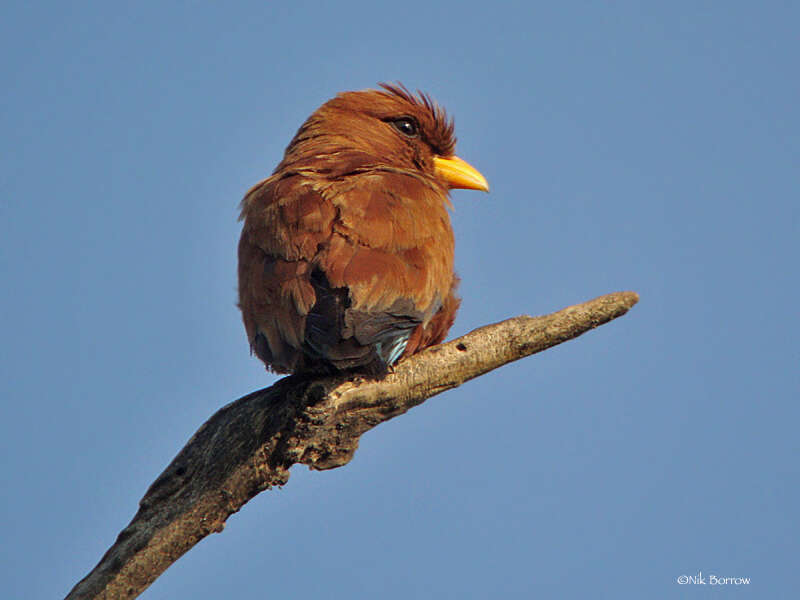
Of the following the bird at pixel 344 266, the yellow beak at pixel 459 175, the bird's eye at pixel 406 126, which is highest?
the bird's eye at pixel 406 126

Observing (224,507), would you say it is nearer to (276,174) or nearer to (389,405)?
(389,405)

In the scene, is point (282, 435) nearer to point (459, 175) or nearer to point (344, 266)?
point (344, 266)

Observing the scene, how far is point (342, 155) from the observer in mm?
6371

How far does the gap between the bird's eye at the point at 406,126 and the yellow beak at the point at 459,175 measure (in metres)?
0.25

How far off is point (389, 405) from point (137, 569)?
1469 millimetres

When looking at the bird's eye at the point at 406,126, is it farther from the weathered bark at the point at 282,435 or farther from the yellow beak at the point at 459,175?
the weathered bark at the point at 282,435

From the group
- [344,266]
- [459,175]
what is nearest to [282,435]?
[344,266]

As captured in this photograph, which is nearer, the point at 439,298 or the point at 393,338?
the point at 393,338

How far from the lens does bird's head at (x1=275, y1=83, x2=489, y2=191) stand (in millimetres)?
7035

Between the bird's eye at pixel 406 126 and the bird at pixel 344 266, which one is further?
the bird's eye at pixel 406 126

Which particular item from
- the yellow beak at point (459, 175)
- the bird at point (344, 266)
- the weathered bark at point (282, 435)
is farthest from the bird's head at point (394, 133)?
the weathered bark at point (282, 435)

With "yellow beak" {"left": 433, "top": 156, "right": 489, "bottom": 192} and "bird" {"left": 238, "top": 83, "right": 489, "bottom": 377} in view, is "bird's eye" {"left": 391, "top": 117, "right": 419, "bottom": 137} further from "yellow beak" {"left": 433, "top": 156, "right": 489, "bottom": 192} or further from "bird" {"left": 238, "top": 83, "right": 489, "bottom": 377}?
"bird" {"left": 238, "top": 83, "right": 489, "bottom": 377}

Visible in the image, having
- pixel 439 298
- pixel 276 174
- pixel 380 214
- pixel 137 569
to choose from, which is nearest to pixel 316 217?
pixel 380 214

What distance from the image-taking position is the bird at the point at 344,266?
15.9 ft
